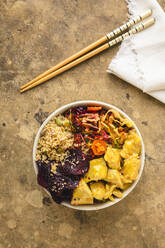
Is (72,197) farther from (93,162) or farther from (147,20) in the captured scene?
(147,20)

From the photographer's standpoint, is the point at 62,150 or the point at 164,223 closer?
the point at 62,150

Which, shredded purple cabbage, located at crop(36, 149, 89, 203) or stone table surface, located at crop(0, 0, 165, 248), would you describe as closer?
shredded purple cabbage, located at crop(36, 149, 89, 203)

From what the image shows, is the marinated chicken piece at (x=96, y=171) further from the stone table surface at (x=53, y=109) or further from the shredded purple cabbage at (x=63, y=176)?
the stone table surface at (x=53, y=109)

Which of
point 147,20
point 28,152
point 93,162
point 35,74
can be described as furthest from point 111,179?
point 147,20

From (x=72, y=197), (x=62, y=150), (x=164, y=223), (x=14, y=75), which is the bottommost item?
(x=164, y=223)

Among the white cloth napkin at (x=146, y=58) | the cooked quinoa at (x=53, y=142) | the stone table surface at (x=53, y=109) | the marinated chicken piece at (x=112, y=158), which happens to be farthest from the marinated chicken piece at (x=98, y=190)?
the white cloth napkin at (x=146, y=58)

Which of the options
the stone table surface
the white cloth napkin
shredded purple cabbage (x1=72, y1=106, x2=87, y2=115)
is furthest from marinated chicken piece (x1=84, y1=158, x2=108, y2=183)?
the white cloth napkin

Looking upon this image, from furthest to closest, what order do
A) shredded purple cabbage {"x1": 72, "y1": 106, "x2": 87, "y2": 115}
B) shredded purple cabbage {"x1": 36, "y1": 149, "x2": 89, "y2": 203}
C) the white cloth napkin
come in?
1. the white cloth napkin
2. shredded purple cabbage {"x1": 72, "y1": 106, "x2": 87, "y2": 115}
3. shredded purple cabbage {"x1": 36, "y1": 149, "x2": 89, "y2": 203}

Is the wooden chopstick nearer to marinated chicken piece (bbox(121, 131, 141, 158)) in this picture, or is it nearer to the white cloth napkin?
the white cloth napkin
